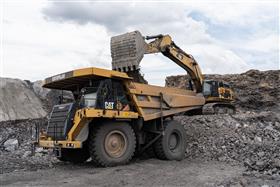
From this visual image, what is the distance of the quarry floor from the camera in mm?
8359

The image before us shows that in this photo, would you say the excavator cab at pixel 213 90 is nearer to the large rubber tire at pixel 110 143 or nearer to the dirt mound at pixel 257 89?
the large rubber tire at pixel 110 143

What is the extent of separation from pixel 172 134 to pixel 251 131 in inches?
140

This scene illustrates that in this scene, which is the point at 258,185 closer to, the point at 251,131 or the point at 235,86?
the point at 251,131

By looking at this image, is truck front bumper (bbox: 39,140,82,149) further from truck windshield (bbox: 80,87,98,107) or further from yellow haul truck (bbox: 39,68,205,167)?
truck windshield (bbox: 80,87,98,107)

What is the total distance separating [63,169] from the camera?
1052cm

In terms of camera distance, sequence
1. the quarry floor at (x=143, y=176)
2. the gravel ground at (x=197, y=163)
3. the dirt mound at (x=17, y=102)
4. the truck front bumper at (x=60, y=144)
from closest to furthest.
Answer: the quarry floor at (x=143, y=176)
the gravel ground at (x=197, y=163)
the truck front bumper at (x=60, y=144)
the dirt mound at (x=17, y=102)

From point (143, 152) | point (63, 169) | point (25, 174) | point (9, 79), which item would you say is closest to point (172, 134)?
point (143, 152)

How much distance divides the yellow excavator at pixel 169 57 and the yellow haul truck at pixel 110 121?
1264 millimetres

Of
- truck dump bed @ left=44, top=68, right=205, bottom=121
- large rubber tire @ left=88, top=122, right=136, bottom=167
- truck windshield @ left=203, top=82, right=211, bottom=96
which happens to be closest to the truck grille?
large rubber tire @ left=88, top=122, right=136, bottom=167

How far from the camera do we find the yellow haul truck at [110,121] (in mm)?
10062

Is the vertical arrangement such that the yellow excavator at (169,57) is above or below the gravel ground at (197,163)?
above

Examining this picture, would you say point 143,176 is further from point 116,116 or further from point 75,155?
point 75,155

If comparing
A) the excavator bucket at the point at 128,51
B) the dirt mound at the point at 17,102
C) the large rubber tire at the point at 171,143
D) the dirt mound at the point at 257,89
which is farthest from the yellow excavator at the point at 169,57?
the dirt mound at the point at 17,102

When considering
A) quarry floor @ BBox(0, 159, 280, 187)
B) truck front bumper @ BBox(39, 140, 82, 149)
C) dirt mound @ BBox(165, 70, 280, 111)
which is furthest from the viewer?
dirt mound @ BBox(165, 70, 280, 111)
